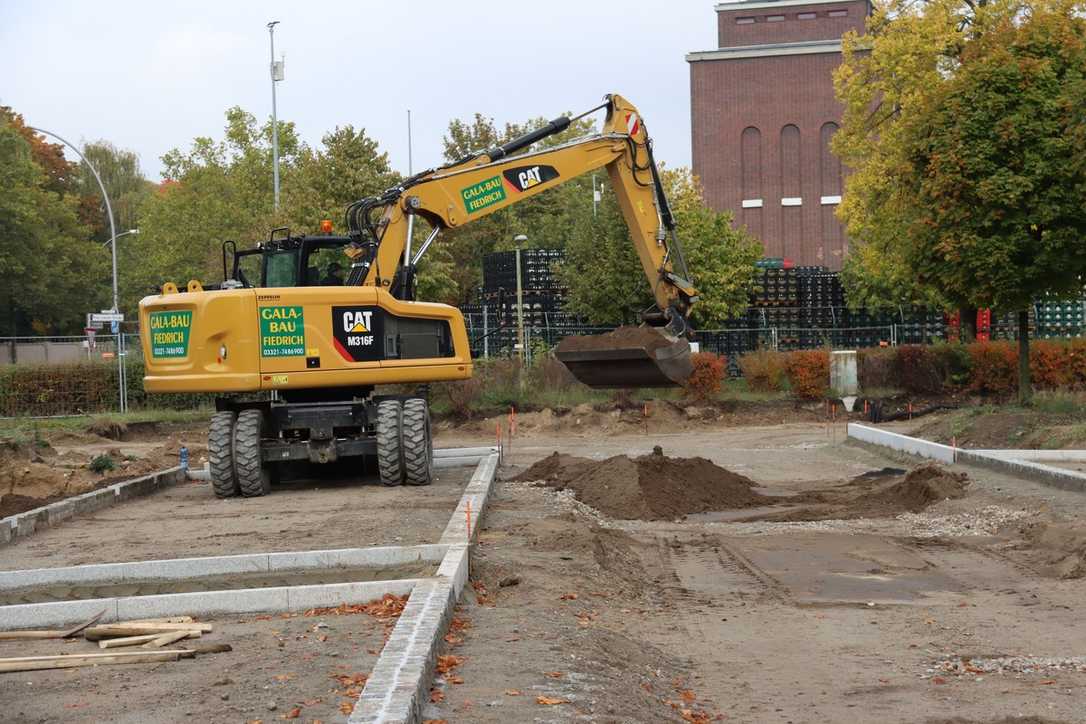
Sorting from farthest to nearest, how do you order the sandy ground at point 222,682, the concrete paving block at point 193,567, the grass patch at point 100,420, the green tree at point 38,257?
the green tree at point 38,257
the grass patch at point 100,420
the concrete paving block at point 193,567
the sandy ground at point 222,682

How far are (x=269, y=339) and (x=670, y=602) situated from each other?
8.70 m

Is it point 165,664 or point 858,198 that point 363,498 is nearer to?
point 165,664

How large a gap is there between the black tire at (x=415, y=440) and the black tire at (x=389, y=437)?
0.07m

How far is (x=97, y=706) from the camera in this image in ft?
22.8

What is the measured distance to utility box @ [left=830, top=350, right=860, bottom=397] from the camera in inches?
1410

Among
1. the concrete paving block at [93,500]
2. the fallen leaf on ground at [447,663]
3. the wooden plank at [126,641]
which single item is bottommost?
the concrete paving block at [93,500]

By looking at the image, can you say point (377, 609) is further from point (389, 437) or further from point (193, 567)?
point (389, 437)

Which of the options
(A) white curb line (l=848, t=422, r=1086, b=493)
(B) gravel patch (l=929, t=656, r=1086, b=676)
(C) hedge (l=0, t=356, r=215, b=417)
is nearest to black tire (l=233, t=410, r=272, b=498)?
(A) white curb line (l=848, t=422, r=1086, b=493)

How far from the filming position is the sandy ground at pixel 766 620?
7.18 metres

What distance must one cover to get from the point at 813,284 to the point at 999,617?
4029cm

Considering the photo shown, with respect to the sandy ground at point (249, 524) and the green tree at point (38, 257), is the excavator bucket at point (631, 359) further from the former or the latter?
the green tree at point (38, 257)

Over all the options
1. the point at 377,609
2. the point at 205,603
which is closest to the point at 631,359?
the point at 377,609

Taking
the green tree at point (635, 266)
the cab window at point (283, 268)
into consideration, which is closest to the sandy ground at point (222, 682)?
the cab window at point (283, 268)

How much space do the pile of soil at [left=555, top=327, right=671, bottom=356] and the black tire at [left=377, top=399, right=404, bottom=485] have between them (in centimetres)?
243
